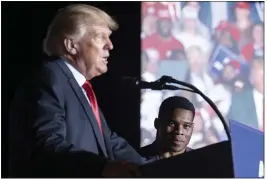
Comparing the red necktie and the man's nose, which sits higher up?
the man's nose

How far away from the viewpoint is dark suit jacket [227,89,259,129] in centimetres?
174

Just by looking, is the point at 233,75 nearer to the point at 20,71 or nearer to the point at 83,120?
the point at 83,120

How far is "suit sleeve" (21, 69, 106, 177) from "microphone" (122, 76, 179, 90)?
9.6 inches

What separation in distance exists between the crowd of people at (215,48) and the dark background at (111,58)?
0.05m

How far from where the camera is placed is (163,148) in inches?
65.1

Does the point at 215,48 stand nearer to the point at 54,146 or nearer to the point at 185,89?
the point at 185,89

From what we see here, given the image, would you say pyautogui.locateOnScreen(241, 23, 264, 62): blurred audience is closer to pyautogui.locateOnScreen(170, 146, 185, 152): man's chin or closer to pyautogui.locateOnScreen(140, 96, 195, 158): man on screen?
pyautogui.locateOnScreen(140, 96, 195, 158): man on screen

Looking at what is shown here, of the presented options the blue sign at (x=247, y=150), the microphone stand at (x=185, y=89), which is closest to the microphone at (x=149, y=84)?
the microphone stand at (x=185, y=89)

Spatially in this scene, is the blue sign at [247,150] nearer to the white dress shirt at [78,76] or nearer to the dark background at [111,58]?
the dark background at [111,58]

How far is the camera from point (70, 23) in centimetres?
160

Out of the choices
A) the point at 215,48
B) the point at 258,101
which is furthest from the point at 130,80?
the point at 258,101

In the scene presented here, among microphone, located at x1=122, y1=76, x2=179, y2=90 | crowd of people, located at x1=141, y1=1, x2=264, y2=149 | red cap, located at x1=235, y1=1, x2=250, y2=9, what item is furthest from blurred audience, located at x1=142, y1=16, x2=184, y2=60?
red cap, located at x1=235, y1=1, x2=250, y2=9

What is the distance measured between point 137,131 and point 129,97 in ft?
0.32

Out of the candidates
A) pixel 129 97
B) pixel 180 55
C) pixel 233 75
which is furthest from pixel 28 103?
pixel 233 75
